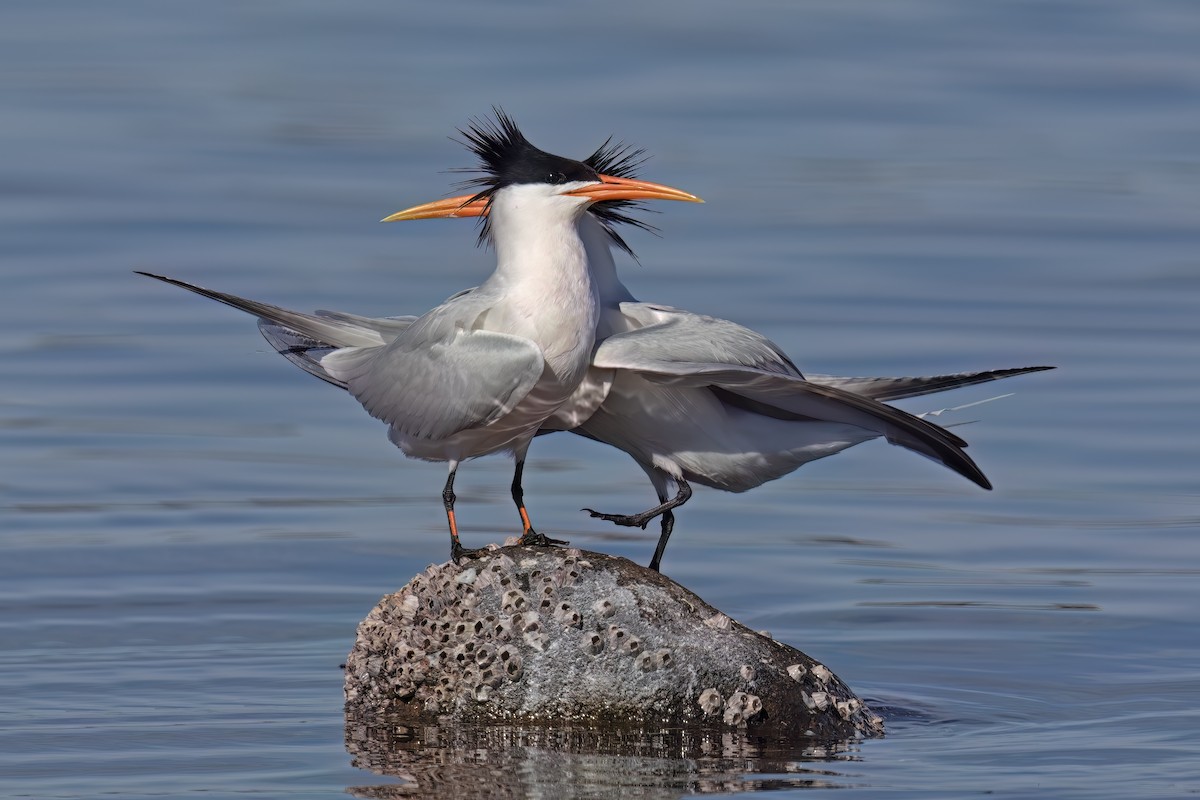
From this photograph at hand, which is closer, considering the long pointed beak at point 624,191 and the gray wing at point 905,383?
the long pointed beak at point 624,191

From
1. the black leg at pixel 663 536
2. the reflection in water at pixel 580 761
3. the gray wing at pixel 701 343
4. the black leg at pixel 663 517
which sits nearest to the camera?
the reflection in water at pixel 580 761

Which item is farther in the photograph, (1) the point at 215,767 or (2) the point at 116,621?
(2) the point at 116,621

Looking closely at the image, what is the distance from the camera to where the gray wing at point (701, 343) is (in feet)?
32.0

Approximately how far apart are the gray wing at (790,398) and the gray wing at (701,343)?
2 centimetres

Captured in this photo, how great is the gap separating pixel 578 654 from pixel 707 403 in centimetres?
131

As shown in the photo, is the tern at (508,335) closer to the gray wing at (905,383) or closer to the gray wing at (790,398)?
the gray wing at (790,398)

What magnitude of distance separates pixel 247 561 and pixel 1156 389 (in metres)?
6.35

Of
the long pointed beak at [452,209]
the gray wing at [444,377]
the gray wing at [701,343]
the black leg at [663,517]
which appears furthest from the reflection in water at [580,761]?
the long pointed beak at [452,209]

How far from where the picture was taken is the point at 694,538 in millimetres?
13688

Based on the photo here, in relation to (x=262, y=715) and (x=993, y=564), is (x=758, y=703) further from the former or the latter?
(x=993, y=564)

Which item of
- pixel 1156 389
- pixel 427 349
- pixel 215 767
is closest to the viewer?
pixel 215 767

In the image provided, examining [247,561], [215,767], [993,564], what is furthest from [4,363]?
[215,767]

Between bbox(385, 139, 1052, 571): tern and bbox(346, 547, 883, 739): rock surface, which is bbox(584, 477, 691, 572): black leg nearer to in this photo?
bbox(385, 139, 1052, 571): tern

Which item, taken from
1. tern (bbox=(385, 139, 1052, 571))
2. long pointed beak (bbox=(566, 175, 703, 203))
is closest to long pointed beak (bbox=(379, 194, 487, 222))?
tern (bbox=(385, 139, 1052, 571))
